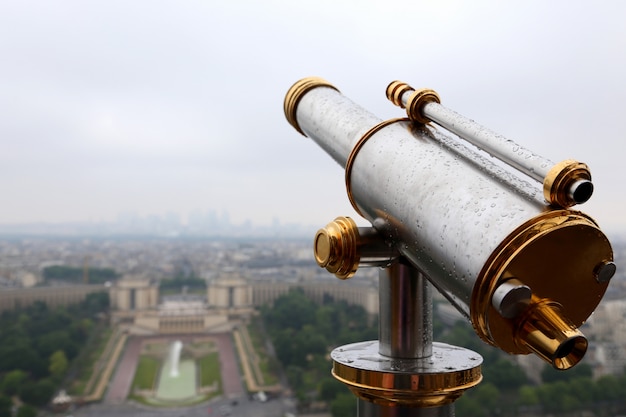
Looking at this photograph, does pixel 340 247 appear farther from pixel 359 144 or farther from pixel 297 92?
pixel 297 92

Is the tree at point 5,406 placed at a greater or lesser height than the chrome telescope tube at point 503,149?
lesser

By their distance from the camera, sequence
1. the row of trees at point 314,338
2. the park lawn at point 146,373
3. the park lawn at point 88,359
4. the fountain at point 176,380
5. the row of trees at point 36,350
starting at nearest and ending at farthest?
1. the row of trees at point 314,338
2. the row of trees at point 36,350
3. the fountain at point 176,380
4. the park lawn at point 88,359
5. the park lawn at point 146,373

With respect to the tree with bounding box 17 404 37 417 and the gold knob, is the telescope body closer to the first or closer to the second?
the gold knob

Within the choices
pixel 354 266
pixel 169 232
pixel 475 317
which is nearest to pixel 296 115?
pixel 354 266

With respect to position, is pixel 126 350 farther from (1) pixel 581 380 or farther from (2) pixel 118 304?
(1) pixel 581 380

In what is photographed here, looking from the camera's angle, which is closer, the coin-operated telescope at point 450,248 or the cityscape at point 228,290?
the coin-operated telescope at point 450,248

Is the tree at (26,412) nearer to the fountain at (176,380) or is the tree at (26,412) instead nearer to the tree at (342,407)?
the fountain at (176,380)

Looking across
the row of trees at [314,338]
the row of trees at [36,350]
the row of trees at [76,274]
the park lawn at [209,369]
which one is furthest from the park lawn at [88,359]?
the row of trees at [76,274]
